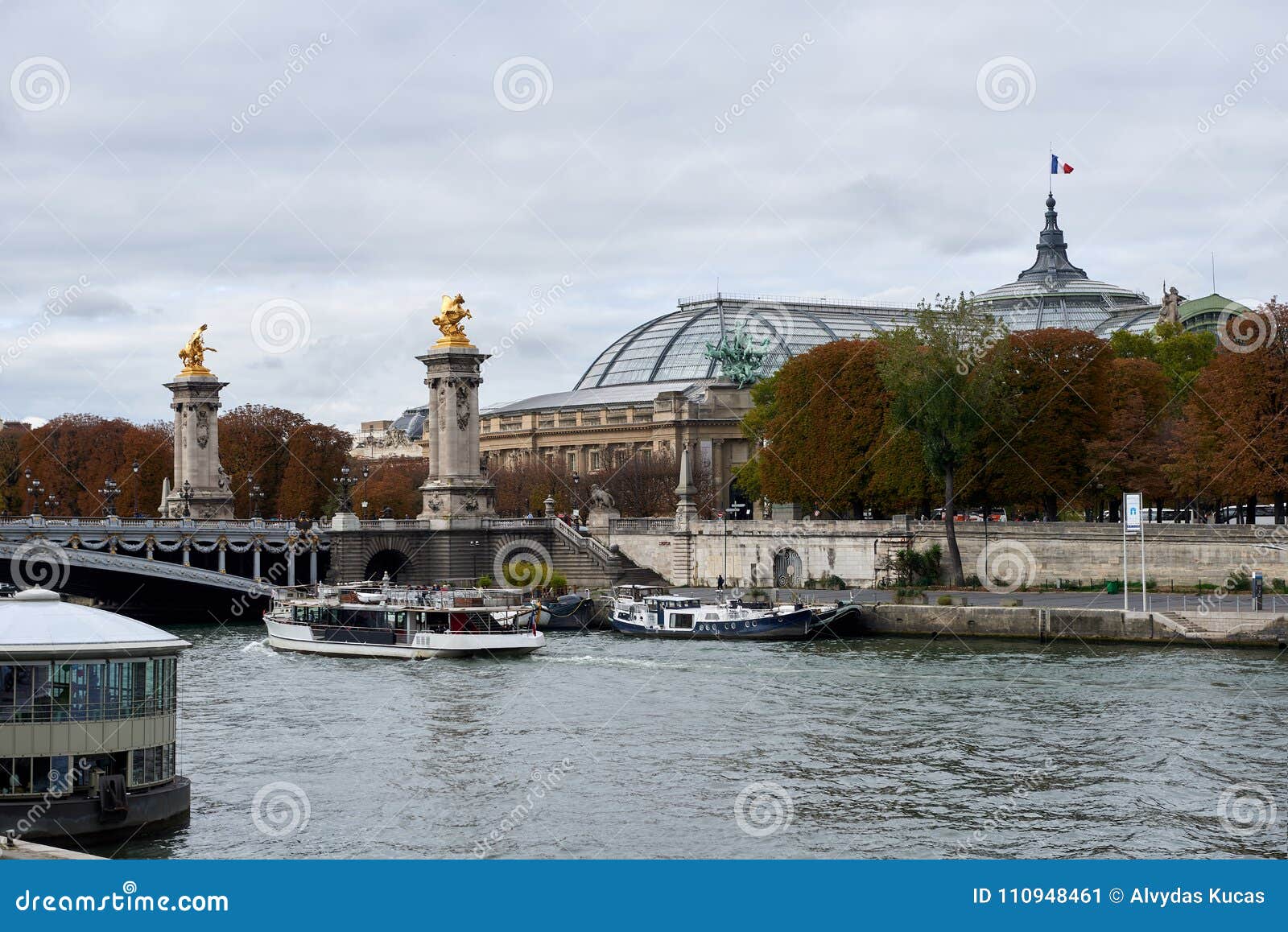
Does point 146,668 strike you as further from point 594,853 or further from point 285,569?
point 285,569

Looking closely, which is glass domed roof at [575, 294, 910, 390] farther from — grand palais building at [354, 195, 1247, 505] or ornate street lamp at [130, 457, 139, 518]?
ornate street lamp at [130, 457, 139, 518]

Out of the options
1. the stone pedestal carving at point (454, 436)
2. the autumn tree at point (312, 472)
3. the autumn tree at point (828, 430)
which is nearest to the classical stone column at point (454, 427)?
the stone pedestal carving at point (454, 436)

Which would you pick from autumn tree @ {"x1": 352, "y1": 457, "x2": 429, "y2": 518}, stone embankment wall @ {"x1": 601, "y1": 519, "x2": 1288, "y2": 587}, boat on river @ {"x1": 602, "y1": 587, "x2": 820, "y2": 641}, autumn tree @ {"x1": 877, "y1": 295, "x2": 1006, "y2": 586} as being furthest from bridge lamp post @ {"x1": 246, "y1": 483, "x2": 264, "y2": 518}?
autumn tree @ {"x1": 877, "y1": 295, "x2": 1006, "y2": 586}

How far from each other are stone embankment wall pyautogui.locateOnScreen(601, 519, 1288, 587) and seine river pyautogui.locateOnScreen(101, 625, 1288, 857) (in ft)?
34.2

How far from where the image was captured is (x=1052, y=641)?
160 feet

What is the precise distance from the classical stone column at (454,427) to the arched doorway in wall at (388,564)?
6.94ft

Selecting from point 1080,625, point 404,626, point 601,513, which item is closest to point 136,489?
point 601,513

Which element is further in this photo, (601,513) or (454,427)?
(601,513)

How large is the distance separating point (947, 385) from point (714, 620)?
1160cm

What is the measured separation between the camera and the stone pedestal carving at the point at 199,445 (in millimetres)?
84000

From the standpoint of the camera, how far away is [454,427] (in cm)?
7231

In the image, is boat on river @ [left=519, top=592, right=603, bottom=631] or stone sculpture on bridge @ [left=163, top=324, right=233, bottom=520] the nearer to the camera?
boat on river @ [left=519, top=592, right=603, bottom=631]

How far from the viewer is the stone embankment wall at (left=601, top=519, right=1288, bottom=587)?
55.1m

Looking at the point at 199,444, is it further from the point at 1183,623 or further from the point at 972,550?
the point at 1183,623
